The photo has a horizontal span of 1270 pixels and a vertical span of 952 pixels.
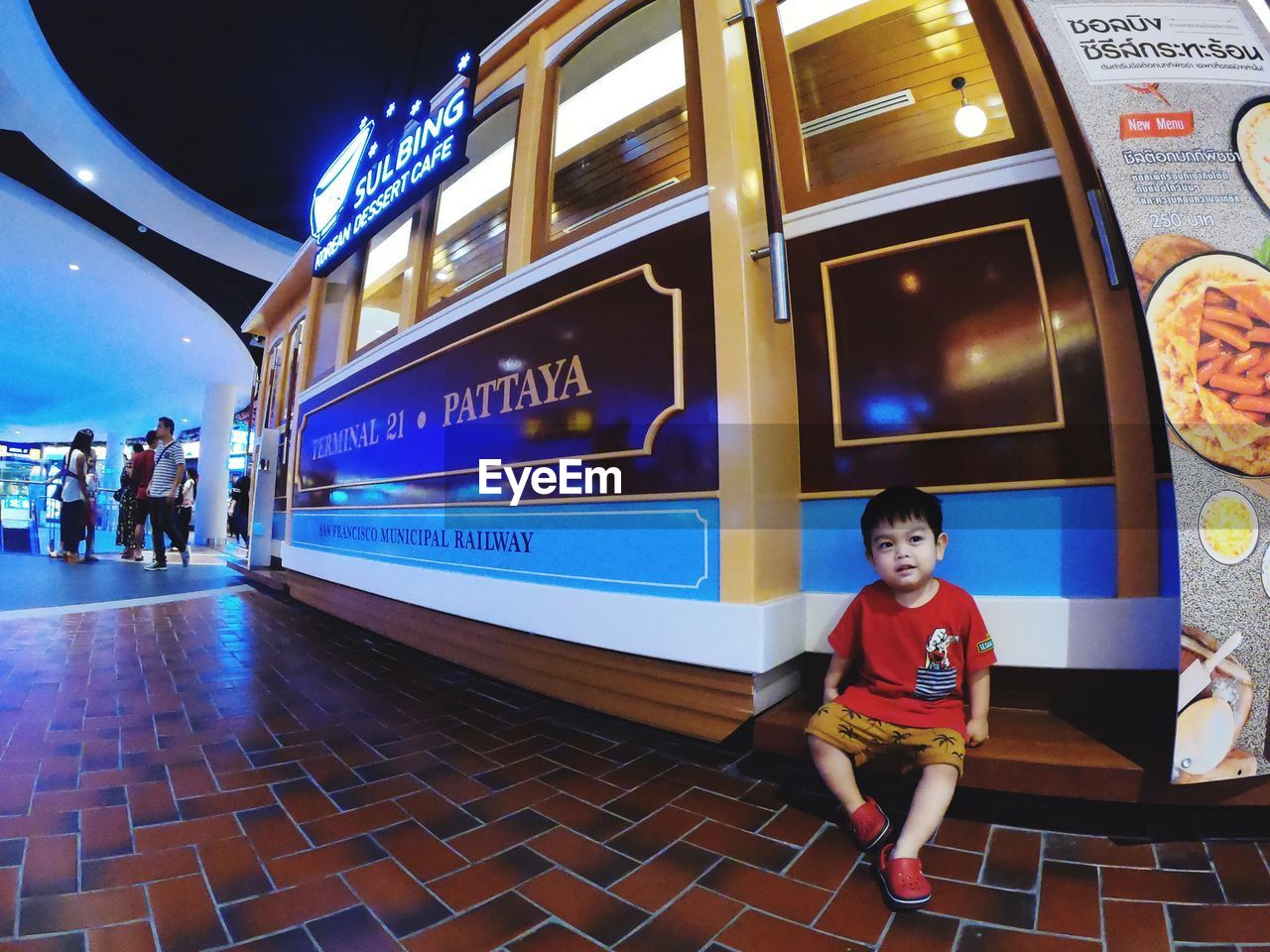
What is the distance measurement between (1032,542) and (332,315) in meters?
6.26

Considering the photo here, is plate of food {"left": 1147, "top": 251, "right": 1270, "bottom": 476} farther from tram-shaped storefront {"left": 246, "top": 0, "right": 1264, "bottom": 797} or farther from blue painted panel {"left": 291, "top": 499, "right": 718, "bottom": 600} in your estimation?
blue painted panel {"left": 291, "top": 499, "right": 718, "bottom": 600}

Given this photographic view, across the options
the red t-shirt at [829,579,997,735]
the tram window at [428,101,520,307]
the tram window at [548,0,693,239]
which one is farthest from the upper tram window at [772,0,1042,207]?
the tram window at [428,101,520,307]

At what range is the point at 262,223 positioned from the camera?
8.27m

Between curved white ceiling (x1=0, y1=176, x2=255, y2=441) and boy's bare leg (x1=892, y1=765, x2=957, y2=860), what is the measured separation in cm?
1154

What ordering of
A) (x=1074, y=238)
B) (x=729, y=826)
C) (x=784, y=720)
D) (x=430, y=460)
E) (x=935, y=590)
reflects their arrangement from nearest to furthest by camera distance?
1. (x=729, y=826)
2. (x=935, y=590)
3. (x=784, y=720)
4. (x=1074, y=238)
5. (x=430, y=460)

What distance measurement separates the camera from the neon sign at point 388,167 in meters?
3.36

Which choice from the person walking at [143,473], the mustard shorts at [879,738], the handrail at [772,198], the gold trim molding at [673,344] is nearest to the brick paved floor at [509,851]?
the mustard shorts at [879,738]

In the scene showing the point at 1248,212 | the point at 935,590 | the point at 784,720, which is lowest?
the point at 784,720

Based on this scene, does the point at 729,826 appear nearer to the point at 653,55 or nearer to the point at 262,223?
the point at 653,55

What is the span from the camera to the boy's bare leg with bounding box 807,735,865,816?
55.4 inches

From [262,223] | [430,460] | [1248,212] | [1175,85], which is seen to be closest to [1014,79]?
[1175,85]

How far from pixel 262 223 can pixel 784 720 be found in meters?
10.6

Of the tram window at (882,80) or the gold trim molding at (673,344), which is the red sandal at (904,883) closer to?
the gold trim molding at (673,344)
